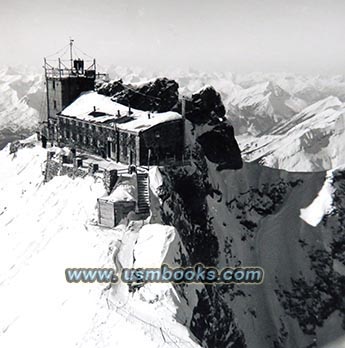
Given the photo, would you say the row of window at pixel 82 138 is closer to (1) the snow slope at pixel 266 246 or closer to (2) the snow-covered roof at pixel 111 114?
(2) the snow-covered roof at pixel 111 114

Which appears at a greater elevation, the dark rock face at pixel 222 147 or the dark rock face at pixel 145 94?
the dark rock face at pixel 145 94

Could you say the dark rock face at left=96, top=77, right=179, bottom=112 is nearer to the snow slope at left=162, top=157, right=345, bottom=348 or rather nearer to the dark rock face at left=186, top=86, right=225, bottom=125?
the dark rock face at left=186, top=86, right=225, bottom=125

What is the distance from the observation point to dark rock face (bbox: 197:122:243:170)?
82.4 m

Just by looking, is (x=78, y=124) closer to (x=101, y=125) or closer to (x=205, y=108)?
(x=101, y=125)

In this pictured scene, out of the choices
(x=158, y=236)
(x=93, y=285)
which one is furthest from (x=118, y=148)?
(x=93, y=285)

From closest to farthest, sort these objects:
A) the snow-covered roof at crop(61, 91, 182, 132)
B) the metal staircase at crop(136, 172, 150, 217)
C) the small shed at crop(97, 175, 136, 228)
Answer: the small shed at crop(97, 175, 136, 228)
the metal staircase at crop(136, 172, 150, 217)
the snow-covered roof at crop(61, 91, 182, 132)

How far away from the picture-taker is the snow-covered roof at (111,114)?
66.1 meters

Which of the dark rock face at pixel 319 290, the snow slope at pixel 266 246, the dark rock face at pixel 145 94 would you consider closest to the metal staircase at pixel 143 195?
the snow slope at pixel 266 246

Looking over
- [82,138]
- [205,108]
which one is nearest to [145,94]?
[205,108]

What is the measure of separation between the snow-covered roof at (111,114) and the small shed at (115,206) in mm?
12222

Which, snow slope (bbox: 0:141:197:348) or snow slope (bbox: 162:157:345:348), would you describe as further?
snow slope (bbox: 162:157:345:348)

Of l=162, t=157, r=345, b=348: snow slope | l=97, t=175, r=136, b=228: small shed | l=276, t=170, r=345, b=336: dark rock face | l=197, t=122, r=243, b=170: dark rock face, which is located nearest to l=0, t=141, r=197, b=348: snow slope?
l=97, t=175, r=136, b=228: small shed

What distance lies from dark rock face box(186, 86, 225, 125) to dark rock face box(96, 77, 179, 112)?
4.20m

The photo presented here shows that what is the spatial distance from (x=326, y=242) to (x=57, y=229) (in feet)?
165
